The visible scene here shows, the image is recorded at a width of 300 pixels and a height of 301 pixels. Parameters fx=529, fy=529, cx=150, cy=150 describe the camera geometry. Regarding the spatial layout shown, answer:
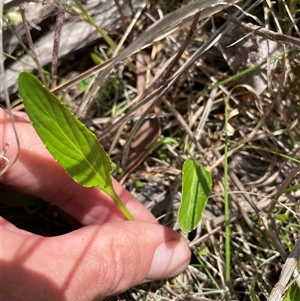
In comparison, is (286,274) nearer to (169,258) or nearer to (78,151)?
(169,258)

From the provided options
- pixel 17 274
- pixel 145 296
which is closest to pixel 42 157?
pixel 17 274

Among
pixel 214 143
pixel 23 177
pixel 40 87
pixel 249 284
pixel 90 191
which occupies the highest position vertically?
pixel 40 87

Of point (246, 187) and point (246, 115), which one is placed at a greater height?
point (246, 115)

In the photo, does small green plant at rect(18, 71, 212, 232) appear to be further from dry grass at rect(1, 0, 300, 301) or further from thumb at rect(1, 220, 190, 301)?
dry grass at rect(1, 0, 300, 301)

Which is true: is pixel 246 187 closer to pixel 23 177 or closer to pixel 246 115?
pixel 246 115

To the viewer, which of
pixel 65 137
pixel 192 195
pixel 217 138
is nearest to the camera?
pixel 65 137

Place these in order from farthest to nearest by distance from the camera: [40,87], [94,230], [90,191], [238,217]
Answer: [238,217], [90,191], [94,230], [40,87]

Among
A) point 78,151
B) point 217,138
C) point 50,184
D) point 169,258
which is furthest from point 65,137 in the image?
point 217,138
